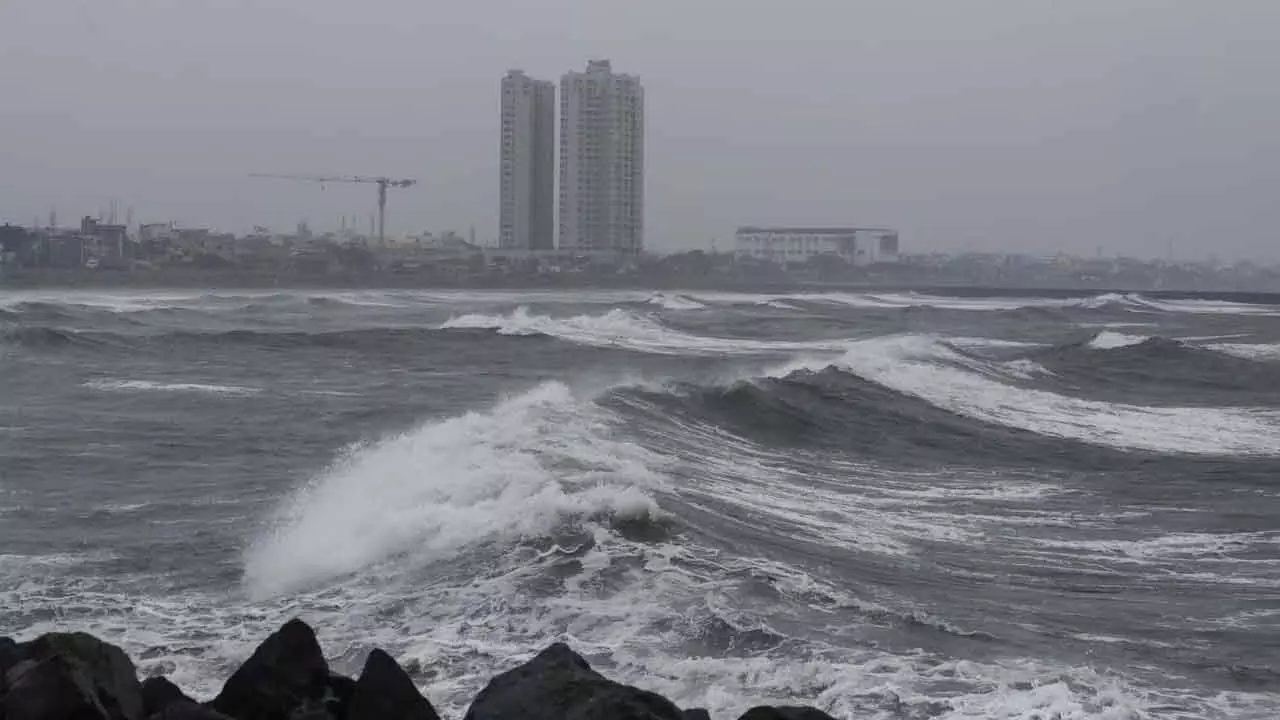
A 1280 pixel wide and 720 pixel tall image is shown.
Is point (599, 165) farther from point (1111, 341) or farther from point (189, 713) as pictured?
point (189, 713)

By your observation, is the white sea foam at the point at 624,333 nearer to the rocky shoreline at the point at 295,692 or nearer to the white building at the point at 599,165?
the rocky shoreline at the point at 295,692

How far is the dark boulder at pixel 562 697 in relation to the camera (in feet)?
19.1

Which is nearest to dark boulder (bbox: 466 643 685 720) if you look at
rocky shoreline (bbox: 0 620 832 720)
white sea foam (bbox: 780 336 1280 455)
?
rocky shoreline (bbox: 0 620 832 720)

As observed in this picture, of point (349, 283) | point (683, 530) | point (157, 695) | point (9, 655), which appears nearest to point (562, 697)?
point (157, 695)

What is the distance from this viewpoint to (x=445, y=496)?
1235cm

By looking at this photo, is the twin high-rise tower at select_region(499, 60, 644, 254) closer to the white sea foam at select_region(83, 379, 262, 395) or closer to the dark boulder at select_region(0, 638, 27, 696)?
the white sea foam at select_region(83, 379, 262, 395)

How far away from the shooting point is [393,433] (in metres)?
17.9

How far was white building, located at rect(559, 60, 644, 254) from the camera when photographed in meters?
135

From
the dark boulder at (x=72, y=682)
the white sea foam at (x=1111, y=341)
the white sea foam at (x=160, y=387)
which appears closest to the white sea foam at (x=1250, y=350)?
the white sea foam at (x=1111, y=341)

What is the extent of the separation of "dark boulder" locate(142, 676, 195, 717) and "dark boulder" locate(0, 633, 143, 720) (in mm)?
51

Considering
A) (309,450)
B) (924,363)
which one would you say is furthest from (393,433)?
(924,363)

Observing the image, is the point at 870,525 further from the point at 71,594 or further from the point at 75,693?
the point at 75,693

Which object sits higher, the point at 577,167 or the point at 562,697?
the point at 577,167

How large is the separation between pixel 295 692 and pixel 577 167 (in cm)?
13042
